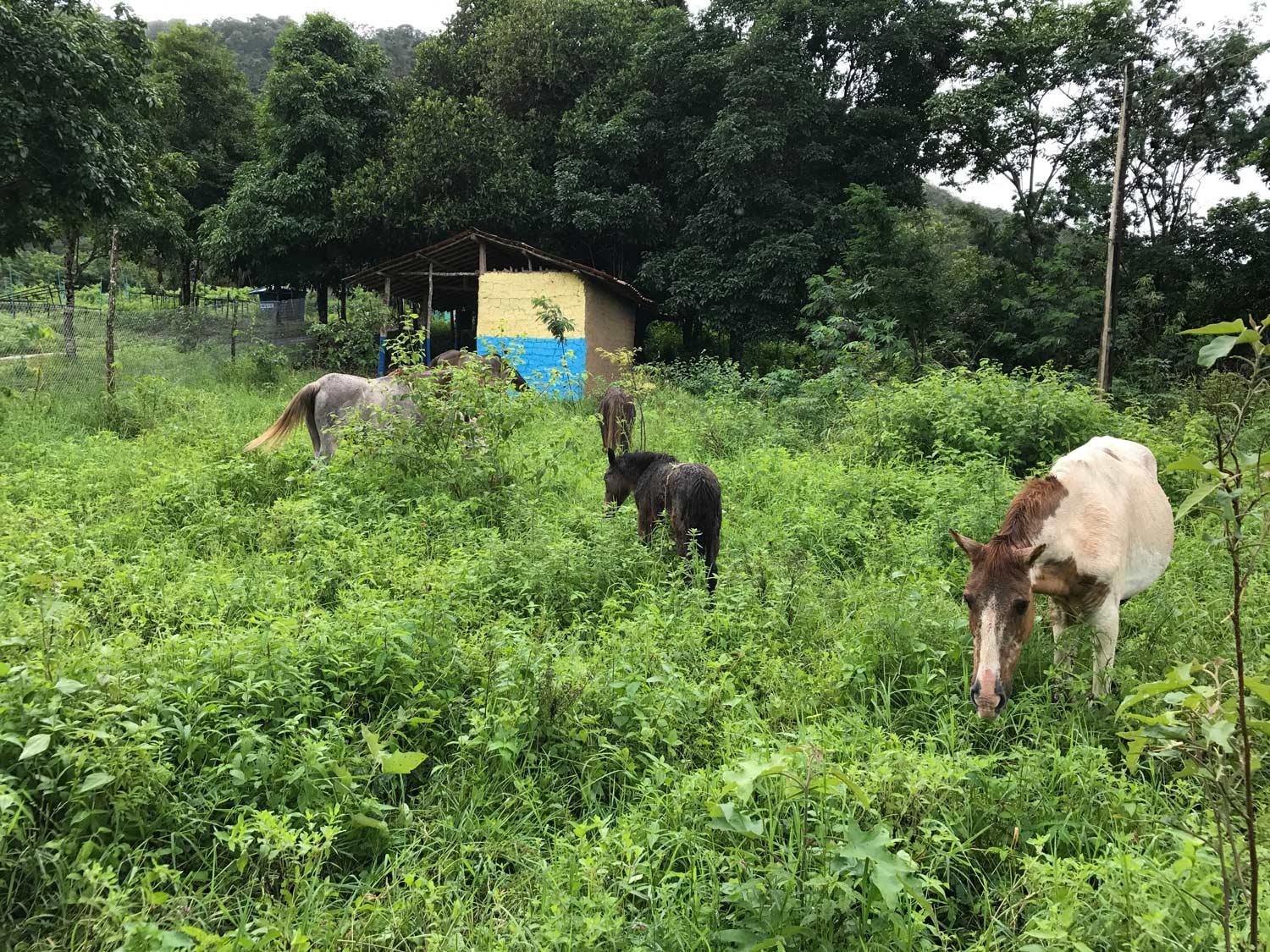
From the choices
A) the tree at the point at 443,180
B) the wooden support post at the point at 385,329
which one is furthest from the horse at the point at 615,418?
the tree at the point at 443,180

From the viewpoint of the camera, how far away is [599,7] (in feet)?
72.6

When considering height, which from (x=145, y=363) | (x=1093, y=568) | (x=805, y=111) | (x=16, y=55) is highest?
(x=805, y=111)

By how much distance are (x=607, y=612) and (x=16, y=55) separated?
1151 cm

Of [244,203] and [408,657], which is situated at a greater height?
[244,203]

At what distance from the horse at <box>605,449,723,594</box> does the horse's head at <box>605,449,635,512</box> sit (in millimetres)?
206

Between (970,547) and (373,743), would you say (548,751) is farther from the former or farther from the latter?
(970,547)

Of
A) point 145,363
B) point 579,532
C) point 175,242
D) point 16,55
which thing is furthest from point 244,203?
point 579,532

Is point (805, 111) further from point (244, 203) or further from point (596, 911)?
point (596, 911)

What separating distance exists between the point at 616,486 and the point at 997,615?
3192mm

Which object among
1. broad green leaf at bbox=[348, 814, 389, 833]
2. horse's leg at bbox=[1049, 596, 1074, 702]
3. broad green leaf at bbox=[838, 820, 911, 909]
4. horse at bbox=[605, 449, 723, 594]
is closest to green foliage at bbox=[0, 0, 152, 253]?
horse at bbox=[605, 449, 723, 594]

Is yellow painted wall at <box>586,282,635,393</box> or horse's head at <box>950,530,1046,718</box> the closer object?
horse's head at <box>950,530,1046,718</box>

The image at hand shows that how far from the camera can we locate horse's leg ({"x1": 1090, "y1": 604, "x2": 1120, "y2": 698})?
11.6 feet

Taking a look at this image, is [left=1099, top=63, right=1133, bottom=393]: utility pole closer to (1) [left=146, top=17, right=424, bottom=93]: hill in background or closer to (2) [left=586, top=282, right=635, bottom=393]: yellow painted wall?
(2) [left=586, top=282, right=635, bottom=393]: yellow painted wall

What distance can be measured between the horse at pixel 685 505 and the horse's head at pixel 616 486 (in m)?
0.21
